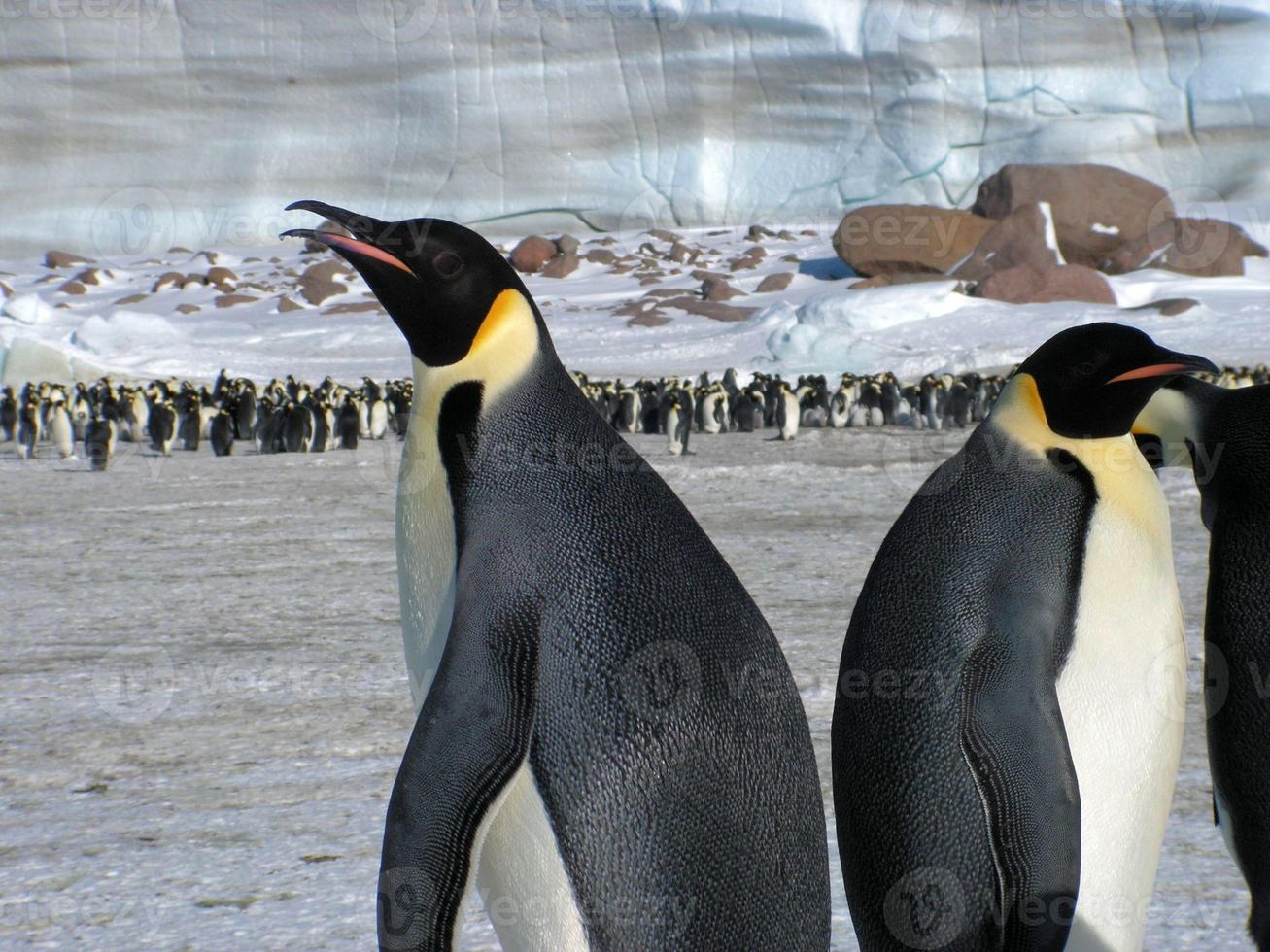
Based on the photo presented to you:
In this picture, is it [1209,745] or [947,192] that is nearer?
[1209,745]

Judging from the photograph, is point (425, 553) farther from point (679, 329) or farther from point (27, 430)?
point (679, 329)

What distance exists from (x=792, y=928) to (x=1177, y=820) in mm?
1527

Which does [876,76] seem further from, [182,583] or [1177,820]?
[1177,820]

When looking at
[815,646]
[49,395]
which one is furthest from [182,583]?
[49,395]

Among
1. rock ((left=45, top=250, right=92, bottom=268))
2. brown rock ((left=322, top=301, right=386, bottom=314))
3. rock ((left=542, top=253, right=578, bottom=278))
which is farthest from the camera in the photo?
rock ((left=45, top=250, right=92, bottom=268))

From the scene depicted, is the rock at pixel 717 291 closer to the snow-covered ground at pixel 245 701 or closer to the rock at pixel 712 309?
the rock at pixel 712 309

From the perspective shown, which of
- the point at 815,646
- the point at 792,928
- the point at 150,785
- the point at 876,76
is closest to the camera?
the point at 792,928

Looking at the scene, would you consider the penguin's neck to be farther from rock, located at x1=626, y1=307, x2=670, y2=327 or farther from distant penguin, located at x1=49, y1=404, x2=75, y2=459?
rock, located at x1=626, y1=307, x2=670, y2=327

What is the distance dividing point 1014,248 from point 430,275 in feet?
72.9

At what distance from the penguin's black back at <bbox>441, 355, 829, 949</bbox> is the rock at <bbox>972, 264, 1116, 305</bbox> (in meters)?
19.7

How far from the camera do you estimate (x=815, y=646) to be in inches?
173

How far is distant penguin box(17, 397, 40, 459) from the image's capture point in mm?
11359

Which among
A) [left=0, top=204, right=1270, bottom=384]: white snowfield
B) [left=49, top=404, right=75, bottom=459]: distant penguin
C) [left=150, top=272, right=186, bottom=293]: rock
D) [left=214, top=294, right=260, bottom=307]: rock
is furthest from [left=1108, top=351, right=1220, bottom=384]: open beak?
[left=150, top=272, right=186, bottom=293]: rock

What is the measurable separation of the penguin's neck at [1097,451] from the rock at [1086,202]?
2358cm
